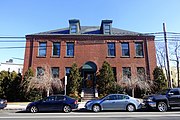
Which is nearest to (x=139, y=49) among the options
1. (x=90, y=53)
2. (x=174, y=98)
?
(x=90, y=53)

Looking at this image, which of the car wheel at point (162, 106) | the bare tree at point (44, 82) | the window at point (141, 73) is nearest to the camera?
the car wheel at point (162, 106)

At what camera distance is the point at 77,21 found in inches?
1135

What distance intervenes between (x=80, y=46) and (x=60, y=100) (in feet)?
44.7

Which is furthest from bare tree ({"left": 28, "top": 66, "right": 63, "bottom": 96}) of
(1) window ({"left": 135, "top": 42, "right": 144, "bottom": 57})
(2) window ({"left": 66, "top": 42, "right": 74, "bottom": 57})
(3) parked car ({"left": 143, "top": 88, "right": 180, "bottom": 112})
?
(3) parked car ({"left": 143, "top": 88, "right": 180, "bottom": 112})

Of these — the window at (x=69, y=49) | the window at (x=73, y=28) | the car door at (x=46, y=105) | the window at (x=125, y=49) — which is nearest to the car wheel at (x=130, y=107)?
the car door at (x=46, y=105)

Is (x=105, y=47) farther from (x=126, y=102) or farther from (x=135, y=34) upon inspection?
(x=126, y=102)

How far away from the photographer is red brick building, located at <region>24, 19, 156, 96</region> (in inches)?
1077

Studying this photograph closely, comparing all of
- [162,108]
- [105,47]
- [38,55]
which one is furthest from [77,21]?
[162,108]

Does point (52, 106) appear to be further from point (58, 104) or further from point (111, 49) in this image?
point (111, 49)

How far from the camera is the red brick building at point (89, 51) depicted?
1077 inches

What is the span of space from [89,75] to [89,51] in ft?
10.8

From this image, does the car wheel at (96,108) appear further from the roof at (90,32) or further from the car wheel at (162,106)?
the roof at (90,32)

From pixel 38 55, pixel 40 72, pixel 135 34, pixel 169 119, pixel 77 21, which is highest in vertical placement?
pixel 77 21

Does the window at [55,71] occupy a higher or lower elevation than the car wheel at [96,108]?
higher
